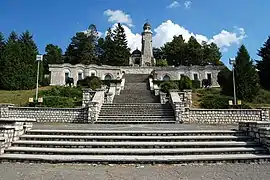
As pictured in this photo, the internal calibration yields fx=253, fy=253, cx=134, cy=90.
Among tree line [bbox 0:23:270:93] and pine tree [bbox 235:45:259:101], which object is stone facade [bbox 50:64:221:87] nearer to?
tree line [bbox 0:23:270:93]

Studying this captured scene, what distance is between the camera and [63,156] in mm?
6164

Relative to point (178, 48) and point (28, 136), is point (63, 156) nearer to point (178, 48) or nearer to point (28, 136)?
point (28, 136)

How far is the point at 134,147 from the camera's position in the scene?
268 inches

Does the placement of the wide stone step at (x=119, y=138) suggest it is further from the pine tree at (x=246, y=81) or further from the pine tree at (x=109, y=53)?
the pine tree at (x=109, y=53)

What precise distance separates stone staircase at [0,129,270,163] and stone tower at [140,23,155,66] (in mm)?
48287

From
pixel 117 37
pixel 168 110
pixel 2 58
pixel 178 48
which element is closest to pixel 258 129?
pixel 168 110

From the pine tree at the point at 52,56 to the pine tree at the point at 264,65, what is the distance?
43.5 m

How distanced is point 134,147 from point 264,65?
32745 mm

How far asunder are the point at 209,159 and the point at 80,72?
4100cm

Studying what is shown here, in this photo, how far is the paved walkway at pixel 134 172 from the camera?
496cm

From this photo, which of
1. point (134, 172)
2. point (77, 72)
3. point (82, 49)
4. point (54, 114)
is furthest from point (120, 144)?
point (82, 49)

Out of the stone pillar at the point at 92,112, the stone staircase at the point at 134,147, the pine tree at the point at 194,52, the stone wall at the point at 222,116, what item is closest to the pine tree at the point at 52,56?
the pine tree at the point at 194,52

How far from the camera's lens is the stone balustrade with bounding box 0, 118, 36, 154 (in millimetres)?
6422

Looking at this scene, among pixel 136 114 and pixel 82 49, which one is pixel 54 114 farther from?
pixel 82 49
